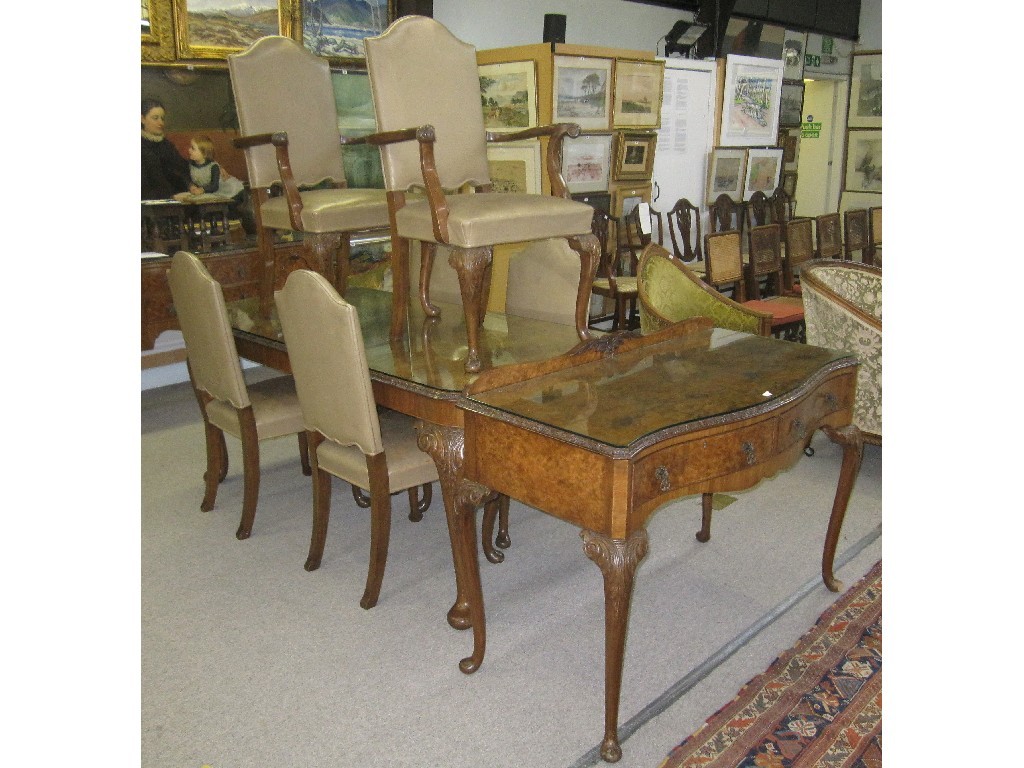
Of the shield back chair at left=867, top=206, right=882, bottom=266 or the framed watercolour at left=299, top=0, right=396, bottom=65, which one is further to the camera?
the shield back chair at left=867, top=206, right=882, bottom=266

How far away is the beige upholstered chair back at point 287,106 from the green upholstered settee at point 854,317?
2267 millimetres

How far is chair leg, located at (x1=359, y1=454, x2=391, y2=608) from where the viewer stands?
2725 millimetres

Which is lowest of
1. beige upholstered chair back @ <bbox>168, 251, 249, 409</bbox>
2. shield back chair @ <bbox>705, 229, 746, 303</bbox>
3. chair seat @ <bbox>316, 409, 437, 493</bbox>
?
chair seat @ <bbox>316, 409, 437, 493</bbox>

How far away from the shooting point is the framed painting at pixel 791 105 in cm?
920

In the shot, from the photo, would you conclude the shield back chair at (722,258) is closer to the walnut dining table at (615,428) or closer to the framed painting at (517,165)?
the framed painting at (517,165)

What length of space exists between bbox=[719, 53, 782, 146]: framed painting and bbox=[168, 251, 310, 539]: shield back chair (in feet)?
19.6

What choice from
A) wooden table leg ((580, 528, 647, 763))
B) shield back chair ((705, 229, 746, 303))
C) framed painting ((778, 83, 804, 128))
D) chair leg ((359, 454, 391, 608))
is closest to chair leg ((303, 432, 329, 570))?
chair leg ((359, 454, 391, 608))

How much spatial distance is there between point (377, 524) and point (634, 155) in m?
4.96

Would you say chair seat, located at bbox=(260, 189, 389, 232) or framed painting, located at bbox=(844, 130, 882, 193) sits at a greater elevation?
framed painting, located at bbox=(844, 130, 882, 193)

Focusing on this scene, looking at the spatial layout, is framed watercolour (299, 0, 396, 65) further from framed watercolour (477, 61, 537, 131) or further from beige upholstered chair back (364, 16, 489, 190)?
beige upholstered chair back (364, 16, 489, 190)

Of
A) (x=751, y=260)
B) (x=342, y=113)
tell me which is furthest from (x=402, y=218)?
(x=751, y=260)

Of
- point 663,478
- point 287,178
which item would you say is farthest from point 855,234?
point 663,478

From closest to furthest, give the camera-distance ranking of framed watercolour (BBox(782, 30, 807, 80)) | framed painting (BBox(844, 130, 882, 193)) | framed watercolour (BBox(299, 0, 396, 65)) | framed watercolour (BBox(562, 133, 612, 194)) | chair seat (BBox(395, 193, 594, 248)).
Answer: chair seat (BBox(395, 193, 594, 248)) → framed watercolour (BBox(299, 0, 396, 65)) → framed watercolour (BBox(562, 133, 612, 194)) → framed watercolour (BBox(782, 30, 807, 80)) → framed painting (BBox(844, 130, 882, 193))

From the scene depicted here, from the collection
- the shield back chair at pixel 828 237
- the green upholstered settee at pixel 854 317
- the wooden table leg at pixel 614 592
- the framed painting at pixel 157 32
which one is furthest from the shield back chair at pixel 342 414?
the shield back chair at pixel 828 237
